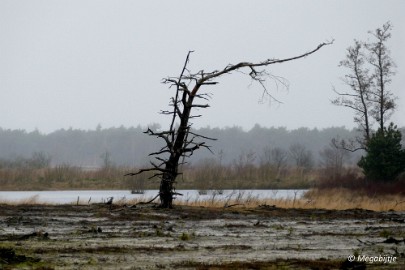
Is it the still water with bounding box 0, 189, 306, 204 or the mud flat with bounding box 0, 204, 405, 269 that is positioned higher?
the still water with bounding box 0, 189, 306, 204

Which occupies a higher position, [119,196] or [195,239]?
[119,196]

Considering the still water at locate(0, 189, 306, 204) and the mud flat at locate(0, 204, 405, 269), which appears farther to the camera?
the still water at locate(0, 189, 306, 204)

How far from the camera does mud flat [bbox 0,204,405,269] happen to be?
577 cm

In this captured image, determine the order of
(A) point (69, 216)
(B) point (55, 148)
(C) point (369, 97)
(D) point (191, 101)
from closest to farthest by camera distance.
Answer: (A) point (69, 216) → (D) point (191, 101) → (C) point (369, 97) → (B) point (55, 148)

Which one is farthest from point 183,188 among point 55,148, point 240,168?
point 55,148

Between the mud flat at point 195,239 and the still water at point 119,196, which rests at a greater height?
the still water at point 119,196

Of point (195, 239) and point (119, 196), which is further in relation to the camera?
point (119, 196)

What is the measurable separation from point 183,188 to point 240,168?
4590 mm

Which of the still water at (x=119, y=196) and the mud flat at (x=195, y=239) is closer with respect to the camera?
the mud flat at (x=195, y=239)

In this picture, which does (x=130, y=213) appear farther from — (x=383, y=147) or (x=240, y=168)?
(x=240, y=168)

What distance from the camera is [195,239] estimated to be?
26.0 ft

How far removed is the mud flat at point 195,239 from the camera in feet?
18.9

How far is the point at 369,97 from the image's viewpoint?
127ft

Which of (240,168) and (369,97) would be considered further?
(240,168)
